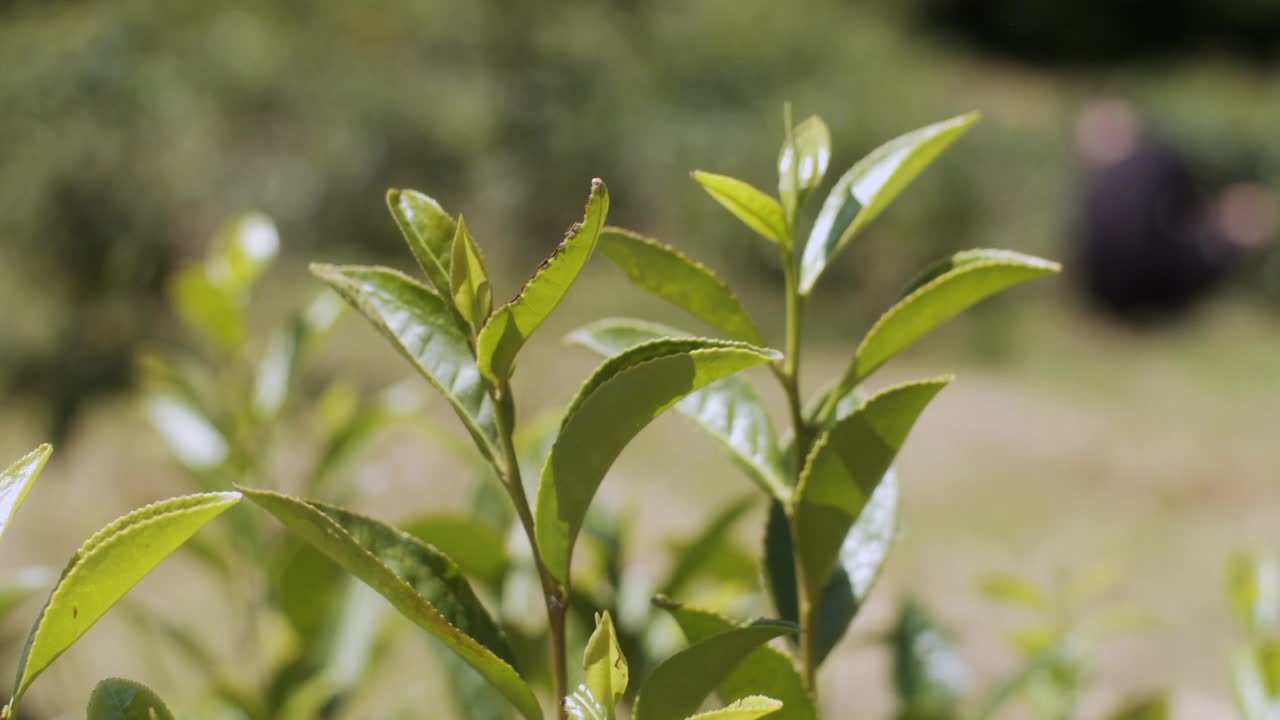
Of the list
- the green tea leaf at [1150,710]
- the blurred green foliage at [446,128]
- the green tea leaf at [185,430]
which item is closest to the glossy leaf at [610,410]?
the green tea leaf at [1150,710]

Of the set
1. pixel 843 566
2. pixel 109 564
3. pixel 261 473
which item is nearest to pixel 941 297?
pixel 843 566

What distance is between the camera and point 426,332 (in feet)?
1.73

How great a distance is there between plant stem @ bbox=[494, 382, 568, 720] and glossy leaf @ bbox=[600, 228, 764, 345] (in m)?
0.10

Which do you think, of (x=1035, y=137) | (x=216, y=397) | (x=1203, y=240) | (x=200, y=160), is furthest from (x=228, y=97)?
(x=216, y=397)

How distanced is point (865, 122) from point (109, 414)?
5493 mm

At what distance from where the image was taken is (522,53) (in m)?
9.31

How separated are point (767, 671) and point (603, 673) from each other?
0.09 m

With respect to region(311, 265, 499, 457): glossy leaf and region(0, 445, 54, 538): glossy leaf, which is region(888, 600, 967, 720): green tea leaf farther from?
region(0, 445, 54, 538): glossy leaf

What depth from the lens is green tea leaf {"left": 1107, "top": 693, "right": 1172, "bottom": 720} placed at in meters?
0.82

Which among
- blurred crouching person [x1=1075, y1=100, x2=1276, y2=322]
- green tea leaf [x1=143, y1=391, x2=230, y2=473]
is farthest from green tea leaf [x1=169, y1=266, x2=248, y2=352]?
blurred crouching person [x1=1075, y1=100, x2=1276, y2=322]

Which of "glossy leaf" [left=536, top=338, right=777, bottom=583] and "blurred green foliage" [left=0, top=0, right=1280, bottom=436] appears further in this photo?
"blurred green foliage" [left=0, top=0, right=1280, bottom=436]

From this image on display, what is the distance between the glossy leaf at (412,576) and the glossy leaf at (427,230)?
106 mm

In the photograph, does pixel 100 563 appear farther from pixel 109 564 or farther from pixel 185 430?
pixel 185 430

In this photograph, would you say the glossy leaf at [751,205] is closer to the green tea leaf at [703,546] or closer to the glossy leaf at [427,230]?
the glossy leaf at [427,230]
